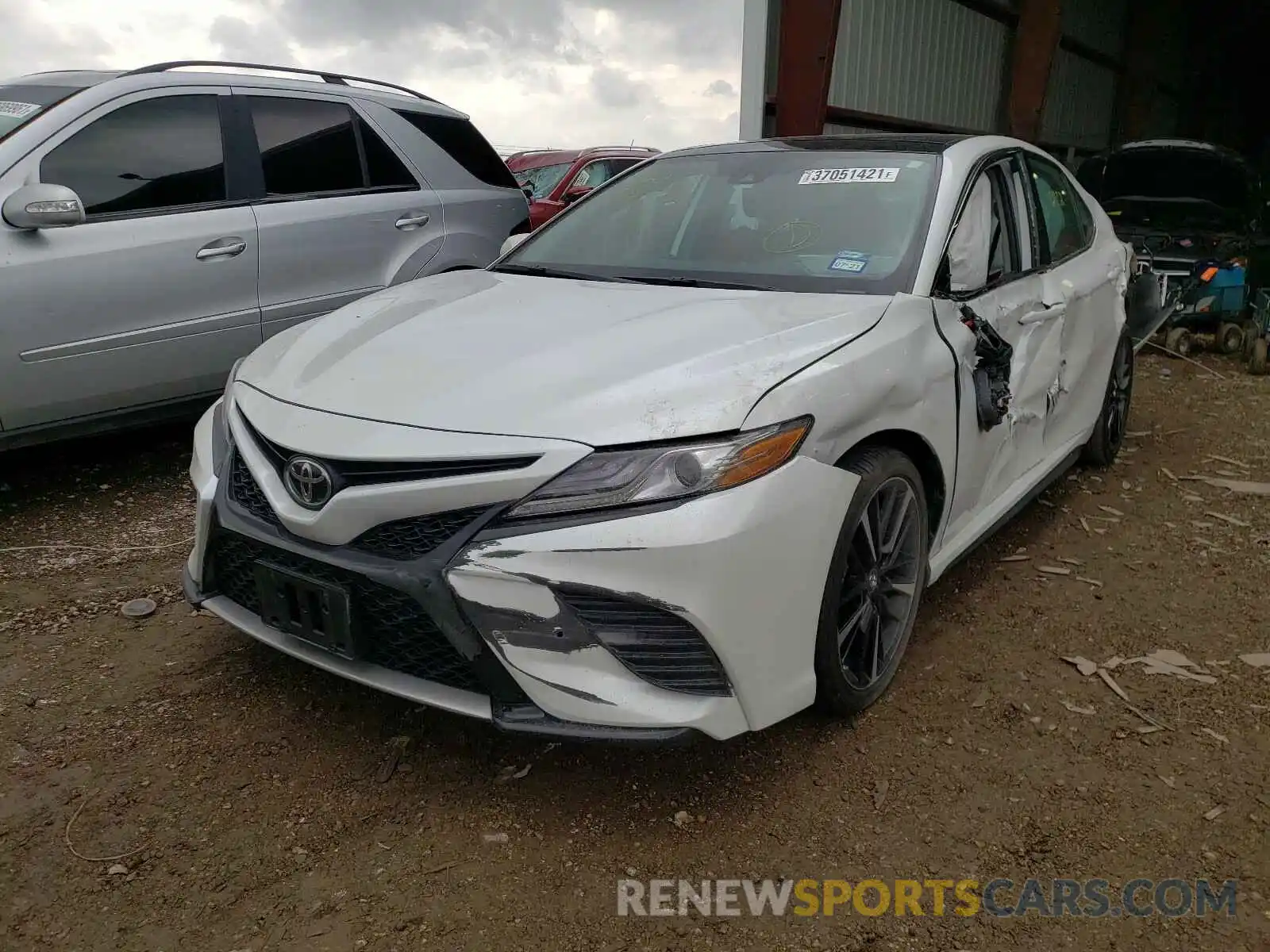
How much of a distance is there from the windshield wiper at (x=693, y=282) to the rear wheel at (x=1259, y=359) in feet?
20.7

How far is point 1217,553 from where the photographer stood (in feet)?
12.6

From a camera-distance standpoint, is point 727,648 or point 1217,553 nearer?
point 727,648

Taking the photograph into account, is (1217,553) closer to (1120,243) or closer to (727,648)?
(1120,243)

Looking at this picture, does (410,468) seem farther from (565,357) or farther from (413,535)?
(565,357)

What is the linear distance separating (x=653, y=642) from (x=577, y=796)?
0.54m

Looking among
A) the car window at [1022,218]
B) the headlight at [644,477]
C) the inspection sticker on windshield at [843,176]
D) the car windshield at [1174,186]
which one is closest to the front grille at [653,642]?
the headlight at [644,477]

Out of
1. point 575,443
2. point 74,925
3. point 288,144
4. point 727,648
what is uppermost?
point 288,144

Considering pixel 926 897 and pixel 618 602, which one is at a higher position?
Answer: pixel 618 602

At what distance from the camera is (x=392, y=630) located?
215 centimetres

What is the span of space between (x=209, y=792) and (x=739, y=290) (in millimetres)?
1865

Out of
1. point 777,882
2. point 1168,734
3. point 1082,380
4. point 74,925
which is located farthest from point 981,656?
point 74,925

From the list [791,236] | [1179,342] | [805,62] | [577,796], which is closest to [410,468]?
[577,796]

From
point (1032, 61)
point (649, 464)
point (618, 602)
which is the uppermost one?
point (1032, 61)

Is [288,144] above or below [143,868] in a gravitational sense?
above
